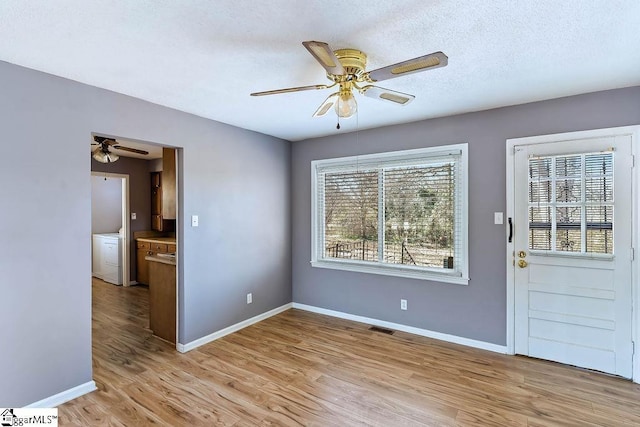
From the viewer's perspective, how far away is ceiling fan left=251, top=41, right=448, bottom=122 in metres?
1.59

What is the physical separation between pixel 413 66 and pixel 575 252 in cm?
240

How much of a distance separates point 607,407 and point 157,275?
4146mm

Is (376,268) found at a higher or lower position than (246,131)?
lower

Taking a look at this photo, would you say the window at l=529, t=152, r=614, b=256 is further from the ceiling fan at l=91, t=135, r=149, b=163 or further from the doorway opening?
the doorway opening

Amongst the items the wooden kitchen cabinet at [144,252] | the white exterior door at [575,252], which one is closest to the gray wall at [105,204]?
the wooden kitchen cabinet at [144,252]

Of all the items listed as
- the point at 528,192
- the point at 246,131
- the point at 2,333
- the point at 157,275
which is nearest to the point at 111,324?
the point at 157,275

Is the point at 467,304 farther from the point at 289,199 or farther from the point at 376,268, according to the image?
the point at 289,199

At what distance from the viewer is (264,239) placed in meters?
4.18

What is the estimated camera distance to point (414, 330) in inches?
142

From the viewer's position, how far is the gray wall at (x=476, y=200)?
2773mm

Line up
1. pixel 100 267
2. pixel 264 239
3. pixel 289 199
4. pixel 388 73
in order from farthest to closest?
pixel 100 267, pixel 289 199, pixel 264 239, pixel 388 73

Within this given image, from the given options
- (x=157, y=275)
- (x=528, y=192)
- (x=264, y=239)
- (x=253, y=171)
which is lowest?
(x=157, y=275)

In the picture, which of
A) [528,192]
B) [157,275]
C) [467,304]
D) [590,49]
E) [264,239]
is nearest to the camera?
[590,49]

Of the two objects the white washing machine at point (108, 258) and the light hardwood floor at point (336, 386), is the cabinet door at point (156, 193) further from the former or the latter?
the light hardwood floor at point (336, 386)
